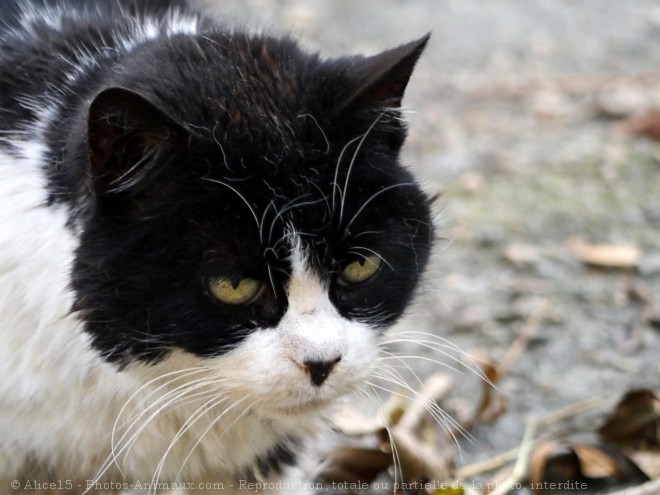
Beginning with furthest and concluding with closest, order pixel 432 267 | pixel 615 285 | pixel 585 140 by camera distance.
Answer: pixel 585 140
pixel 615 285
pixel 432 267

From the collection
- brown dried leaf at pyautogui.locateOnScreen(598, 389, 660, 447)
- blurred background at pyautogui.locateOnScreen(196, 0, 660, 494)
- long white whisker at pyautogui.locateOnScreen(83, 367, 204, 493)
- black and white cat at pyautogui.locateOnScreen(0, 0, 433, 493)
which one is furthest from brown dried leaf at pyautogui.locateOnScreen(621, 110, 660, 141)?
long white whisker at pyautogui.locateOnScreen(83, 367, 204, 493)

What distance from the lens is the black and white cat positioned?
1445mm

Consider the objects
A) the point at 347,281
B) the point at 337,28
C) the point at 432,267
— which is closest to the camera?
the point at 347,281

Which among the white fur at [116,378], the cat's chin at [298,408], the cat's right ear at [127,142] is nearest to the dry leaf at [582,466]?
the white fur at [116,378]

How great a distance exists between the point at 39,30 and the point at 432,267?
852 millimetres

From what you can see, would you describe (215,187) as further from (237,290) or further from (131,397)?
(131,397)

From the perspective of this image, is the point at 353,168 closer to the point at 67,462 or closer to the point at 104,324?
the point at 104,324

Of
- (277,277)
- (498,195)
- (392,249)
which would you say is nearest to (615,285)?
(498,195)

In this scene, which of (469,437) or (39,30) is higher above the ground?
(39,30)

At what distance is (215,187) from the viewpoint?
1446mm

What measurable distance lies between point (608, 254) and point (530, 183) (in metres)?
0.50

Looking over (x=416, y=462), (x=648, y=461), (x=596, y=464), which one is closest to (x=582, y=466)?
(x=596, y=464)

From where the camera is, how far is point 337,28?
446 centimetres

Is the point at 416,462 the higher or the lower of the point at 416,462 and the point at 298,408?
the lower
